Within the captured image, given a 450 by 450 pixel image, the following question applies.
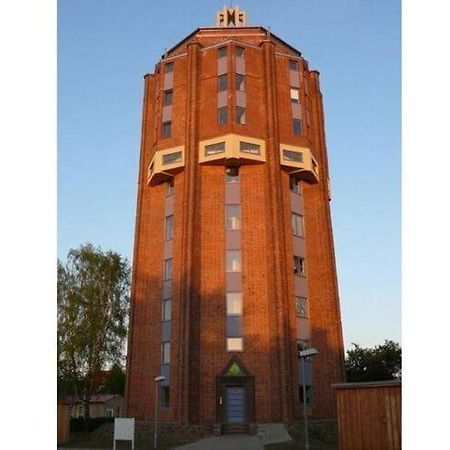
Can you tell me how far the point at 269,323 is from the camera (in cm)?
3400

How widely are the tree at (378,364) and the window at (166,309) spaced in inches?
816

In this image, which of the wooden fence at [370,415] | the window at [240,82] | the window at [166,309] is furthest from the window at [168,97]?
the wooden fence at [370,415]

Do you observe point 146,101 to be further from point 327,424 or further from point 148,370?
point 327,424

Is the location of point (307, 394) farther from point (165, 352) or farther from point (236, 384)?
point (165, 352)

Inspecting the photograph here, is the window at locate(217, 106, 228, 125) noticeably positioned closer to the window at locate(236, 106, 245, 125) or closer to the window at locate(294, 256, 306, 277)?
the window at locate(236, 106, 245, 125)

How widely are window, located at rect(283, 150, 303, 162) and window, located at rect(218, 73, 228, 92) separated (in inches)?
260

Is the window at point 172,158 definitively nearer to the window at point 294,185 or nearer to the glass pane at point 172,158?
the glass pane at point 172,158

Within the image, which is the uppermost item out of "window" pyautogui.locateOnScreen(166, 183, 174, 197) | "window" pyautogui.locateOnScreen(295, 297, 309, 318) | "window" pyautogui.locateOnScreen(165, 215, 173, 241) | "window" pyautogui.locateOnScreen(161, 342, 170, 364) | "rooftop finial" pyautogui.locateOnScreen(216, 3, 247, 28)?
"rooftop finial" pyautogui.locateOnScreen(216, 3, 247, 28)

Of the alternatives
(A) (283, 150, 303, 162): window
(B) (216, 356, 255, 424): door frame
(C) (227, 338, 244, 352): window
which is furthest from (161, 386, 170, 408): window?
(A) (283, 150, 303, 162): window

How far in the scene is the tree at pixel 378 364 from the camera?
155 ft

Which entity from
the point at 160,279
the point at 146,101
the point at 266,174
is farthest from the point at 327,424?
the point at 146,101

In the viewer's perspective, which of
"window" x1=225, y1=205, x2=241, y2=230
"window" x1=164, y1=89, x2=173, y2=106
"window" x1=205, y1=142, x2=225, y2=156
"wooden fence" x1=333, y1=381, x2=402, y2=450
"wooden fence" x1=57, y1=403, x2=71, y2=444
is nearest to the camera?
"wooden fence" x1=333, y1=381, x2=402, y2=450

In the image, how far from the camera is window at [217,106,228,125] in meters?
38.3
